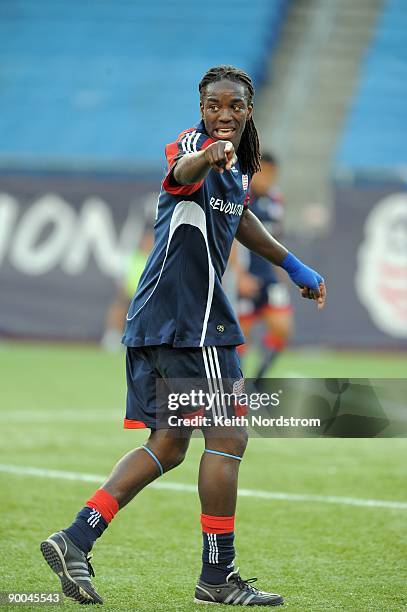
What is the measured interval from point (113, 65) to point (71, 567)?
19.3m

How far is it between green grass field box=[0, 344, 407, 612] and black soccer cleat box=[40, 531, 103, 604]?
0.06 metres

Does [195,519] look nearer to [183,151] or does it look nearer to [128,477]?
[128,477]

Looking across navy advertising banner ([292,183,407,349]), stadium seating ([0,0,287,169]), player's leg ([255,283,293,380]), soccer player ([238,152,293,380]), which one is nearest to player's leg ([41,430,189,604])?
soccer player ([238,152,293,380])

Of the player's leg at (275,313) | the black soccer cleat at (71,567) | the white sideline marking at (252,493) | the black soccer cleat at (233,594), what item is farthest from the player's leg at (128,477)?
the player's leg at (275,313)

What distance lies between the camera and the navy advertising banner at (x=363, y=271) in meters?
15.9

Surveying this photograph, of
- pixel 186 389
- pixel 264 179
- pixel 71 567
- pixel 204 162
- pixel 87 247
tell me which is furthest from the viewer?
pixel 87 247

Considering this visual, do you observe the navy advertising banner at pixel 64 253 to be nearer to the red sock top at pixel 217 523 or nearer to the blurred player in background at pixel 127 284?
the blurred player in background at pixel 127 284

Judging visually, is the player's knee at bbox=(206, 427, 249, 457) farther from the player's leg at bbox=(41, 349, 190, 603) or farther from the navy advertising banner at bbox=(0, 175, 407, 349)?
the navy advertising banner at bbox=(0, 175, 407, 349)

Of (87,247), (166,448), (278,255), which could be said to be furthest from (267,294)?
(166,448)

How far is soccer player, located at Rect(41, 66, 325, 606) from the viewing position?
458cm

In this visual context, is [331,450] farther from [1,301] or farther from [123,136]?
[123,136]

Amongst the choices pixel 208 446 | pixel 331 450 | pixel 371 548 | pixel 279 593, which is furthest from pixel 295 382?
pixel 331 450

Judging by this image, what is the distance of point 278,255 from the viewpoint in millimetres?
5168

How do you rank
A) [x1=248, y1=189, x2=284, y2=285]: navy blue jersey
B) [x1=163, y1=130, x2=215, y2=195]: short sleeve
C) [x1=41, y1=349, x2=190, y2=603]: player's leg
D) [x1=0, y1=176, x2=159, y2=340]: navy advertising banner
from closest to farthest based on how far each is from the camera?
[x1=163, y1=130, x2=215, y2=195]: short sleeve → [x1=41, y1=349, x2=190, y2=603]: player's leg → [x1=248, y1=189, x2=284, y2=285]: navy blue jersey → [x1=0, y1=176, x2=159, y2=340]: navy advertising banner
